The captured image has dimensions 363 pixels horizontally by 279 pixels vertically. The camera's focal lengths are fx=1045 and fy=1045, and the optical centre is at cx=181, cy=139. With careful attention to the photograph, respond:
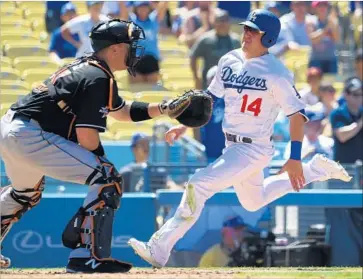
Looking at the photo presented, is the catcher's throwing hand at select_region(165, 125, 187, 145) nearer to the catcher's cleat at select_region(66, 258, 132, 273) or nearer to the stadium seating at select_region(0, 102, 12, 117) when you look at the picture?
the catcher's cleat at select_region(66, 258, 132, 273)

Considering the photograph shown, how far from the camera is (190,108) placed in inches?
267

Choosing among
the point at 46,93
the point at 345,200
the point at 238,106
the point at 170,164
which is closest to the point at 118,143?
the point at 170,164

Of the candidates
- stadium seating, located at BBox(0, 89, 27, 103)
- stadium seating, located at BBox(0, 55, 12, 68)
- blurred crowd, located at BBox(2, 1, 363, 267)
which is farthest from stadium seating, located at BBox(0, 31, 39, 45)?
stadium seating, located at BBox(0, 89, 27, 103)

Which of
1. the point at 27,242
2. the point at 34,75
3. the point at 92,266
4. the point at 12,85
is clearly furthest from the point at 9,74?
the point at 92,266

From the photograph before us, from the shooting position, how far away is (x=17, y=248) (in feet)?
31.7

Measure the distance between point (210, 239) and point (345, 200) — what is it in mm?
1334

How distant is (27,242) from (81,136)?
145 inches

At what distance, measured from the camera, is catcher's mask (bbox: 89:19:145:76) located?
6.46m

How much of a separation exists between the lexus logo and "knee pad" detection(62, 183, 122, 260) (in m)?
3.40

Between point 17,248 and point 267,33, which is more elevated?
point 267,33

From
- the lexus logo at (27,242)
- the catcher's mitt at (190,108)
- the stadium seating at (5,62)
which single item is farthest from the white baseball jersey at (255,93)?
the stadium seating at (5,62)

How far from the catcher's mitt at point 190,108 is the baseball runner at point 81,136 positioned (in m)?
0.48

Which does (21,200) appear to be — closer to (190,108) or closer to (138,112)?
(138,112)

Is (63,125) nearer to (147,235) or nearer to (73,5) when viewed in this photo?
(147,235)
